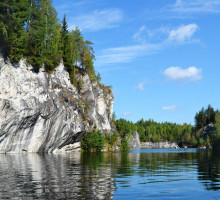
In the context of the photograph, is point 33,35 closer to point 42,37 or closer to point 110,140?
point 42,37

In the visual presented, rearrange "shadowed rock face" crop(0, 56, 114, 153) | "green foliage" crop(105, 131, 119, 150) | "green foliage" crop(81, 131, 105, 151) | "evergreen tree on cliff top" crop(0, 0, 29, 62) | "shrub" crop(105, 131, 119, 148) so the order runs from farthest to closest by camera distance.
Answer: "shrub" crop(105, 131, 119, 148) < "green foliage" crop(105, 131, 119, 150) < "green foliage" crop(81, 131, 105, 151) < "evergreen tree on cliff top" crop(0, 0, 29, 62) < "shadowed rock face" crop(0, 56, 114, 153)

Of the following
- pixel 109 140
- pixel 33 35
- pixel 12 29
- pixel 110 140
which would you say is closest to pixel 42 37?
pixel 33 35

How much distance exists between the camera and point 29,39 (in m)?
72.0

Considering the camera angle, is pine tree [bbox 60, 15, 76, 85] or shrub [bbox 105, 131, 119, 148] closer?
pine tree [bbox 60, 15, 76, 85]

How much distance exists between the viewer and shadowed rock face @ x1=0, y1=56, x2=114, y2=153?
2507 inches

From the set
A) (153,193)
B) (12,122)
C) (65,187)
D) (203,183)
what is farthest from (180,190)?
(12,122)

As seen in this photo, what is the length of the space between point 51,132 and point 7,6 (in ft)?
92.3

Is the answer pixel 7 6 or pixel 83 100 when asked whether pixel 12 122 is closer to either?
pixel 7 6

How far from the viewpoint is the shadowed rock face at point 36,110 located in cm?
6369

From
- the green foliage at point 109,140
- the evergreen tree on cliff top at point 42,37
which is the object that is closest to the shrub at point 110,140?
the green foliage at point 109,140

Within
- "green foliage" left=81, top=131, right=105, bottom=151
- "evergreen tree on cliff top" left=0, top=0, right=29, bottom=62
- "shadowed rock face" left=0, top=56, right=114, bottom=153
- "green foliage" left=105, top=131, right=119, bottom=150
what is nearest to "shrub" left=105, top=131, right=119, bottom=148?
"green foliage" left=105, top=131, right=119, bottom=150

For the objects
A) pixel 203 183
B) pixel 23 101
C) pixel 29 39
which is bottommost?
pixel 203 183

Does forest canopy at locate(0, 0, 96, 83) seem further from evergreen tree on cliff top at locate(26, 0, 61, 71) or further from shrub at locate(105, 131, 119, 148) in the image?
shrub at locate(105, 131, 119, 148)

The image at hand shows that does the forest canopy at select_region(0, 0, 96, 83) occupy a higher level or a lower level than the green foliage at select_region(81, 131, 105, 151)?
higher
